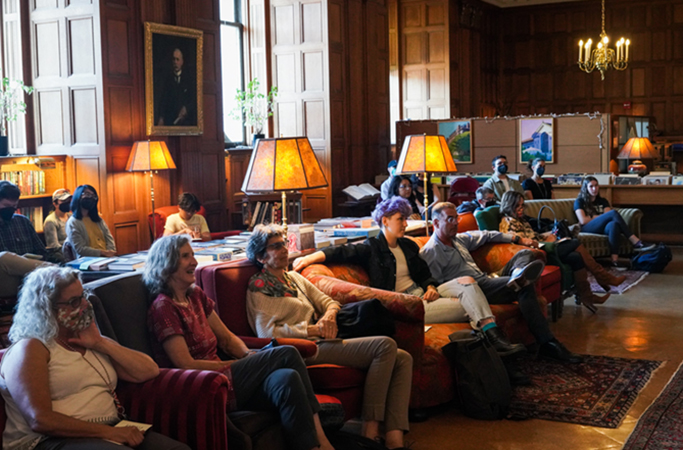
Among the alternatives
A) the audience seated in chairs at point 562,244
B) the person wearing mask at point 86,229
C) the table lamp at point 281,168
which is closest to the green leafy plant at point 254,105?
the person wearing mask at point 86,229

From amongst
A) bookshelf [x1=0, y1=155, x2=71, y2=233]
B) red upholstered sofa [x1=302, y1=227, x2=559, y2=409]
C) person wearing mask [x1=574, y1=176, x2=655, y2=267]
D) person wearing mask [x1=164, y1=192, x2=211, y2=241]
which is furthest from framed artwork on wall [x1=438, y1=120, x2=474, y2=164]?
red upholstered sofa [x1=302, y1=227, x2=559, y2=409]

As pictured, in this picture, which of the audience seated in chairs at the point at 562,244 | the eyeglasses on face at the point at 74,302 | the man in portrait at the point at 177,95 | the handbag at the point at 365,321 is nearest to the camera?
the eyeglasses on face at the point at 74,302

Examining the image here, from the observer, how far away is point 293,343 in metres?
3.33

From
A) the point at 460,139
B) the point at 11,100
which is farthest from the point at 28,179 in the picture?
the point at 460,139

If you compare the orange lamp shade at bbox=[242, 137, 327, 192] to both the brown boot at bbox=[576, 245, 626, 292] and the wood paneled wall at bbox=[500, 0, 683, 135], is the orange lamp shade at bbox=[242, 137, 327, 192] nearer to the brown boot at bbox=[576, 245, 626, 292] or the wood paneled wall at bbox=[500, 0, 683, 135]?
the brown boot at bbox=[576, 245, 626, 292]

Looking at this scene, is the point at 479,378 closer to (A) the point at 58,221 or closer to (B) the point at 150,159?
(A) the point at 58,221

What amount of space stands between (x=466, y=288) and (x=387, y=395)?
122cm

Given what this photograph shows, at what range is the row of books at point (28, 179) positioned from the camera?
670cm

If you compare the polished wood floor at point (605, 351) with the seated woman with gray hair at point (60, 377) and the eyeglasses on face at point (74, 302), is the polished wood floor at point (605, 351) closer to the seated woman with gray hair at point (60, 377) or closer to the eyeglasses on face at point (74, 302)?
the seated woman with gray hair at point (60, 377)

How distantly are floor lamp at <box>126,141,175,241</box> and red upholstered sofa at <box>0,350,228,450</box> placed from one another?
4.77m

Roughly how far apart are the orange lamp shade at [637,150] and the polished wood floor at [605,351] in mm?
2441

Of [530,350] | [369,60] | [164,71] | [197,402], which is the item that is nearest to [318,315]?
[197,402]

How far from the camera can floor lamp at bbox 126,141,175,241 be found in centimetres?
727

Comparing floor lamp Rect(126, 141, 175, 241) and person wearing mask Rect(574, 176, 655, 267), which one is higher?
floor lamp Rect(126, 141, 175, 241)
